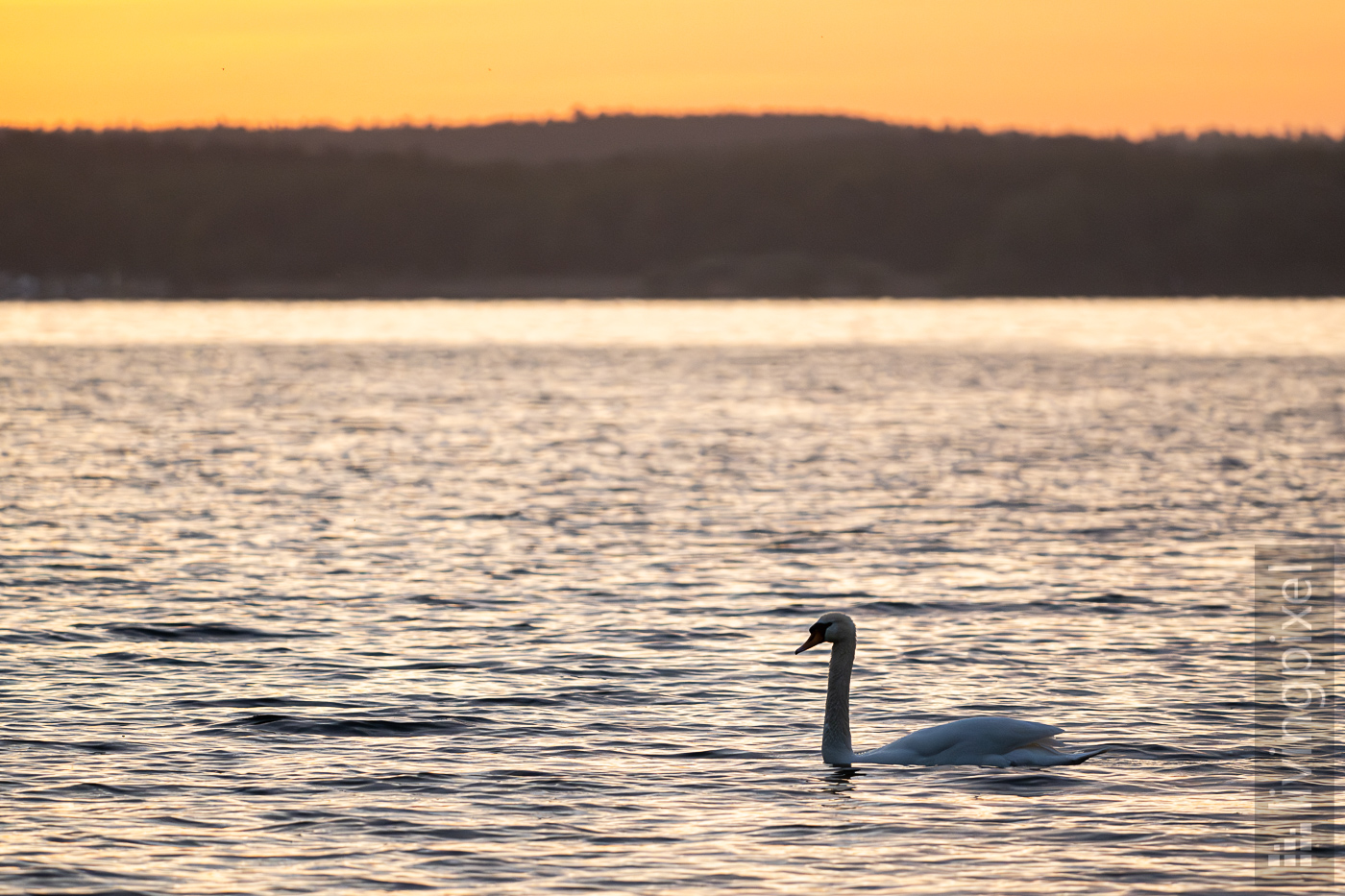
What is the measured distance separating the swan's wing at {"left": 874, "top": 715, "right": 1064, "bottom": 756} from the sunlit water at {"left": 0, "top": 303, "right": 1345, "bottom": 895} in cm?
22

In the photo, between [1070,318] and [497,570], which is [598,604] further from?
[1070,318]

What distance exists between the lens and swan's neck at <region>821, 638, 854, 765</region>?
14.0 m

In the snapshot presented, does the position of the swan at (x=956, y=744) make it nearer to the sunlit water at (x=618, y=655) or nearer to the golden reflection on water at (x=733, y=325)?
the sunlit water at (x=618, y=655)

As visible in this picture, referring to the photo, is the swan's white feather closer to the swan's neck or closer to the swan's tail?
the swan's tail

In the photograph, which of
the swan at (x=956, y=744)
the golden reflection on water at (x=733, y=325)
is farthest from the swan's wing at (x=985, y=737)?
the golden reflection on water at (x=733, y=325)

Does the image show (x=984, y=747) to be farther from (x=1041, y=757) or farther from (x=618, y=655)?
(x=618, y=655)

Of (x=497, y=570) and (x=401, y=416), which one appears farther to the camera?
(x=401, y=416)

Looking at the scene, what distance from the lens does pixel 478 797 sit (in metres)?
13.2

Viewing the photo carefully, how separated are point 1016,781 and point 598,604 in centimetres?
870

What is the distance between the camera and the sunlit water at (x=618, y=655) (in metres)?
12.0

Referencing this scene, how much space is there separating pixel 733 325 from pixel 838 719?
126m

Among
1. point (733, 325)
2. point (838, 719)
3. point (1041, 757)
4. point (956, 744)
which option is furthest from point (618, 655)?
point (733, 325)

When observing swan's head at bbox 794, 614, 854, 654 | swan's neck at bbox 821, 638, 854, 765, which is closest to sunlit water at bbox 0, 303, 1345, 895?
swan's neck at bbox 821, 638, 854, 765

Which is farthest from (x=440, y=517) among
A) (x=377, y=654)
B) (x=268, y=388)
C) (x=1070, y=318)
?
(x=1070, y=318)
